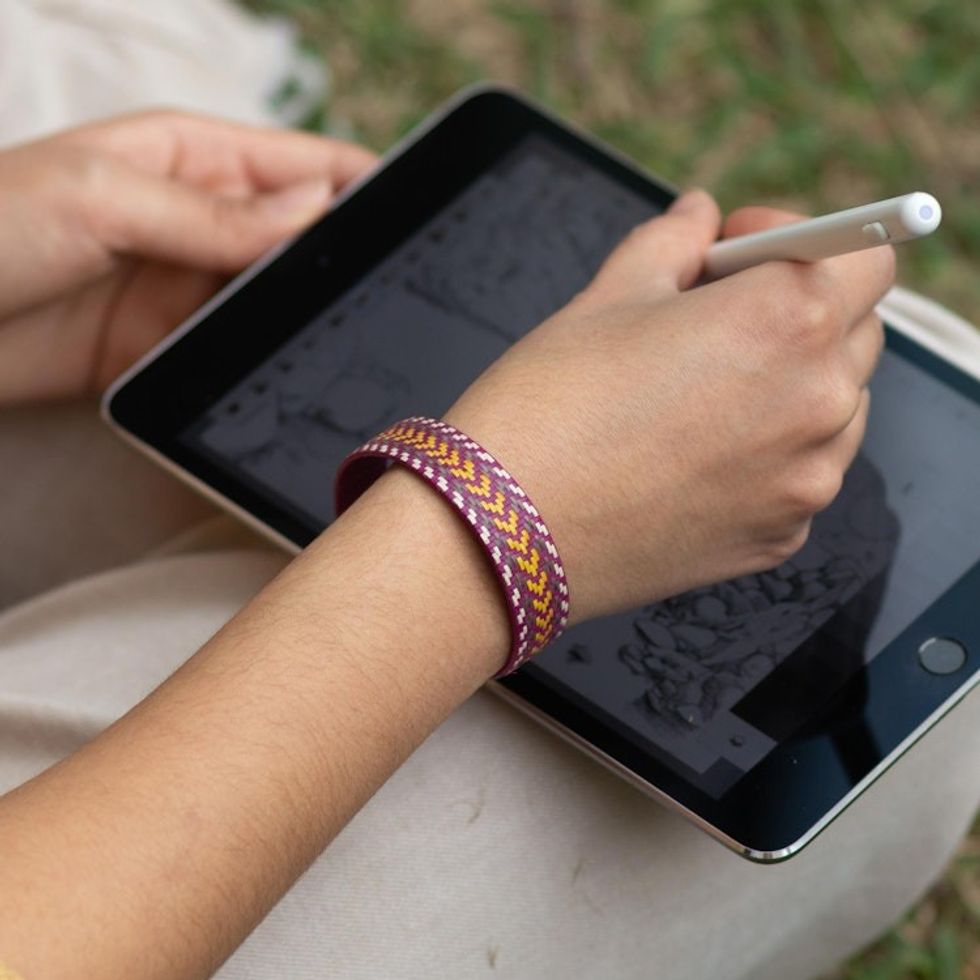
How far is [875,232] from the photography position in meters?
0.62

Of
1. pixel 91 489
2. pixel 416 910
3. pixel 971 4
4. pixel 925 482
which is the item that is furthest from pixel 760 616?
pixel 971 4

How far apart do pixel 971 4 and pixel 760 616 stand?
1141mm

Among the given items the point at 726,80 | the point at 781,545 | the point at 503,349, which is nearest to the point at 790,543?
the point at 781,545

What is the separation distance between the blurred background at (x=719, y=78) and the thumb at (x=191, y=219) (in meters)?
0.64

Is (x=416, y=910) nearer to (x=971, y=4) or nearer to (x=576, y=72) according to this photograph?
(x=576, y=72)

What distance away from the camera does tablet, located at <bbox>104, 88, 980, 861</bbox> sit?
2.36ft

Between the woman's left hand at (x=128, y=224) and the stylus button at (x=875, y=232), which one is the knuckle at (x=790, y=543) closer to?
the stylus button at (x=875, y=232)

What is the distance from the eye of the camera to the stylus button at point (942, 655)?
75 centimetres

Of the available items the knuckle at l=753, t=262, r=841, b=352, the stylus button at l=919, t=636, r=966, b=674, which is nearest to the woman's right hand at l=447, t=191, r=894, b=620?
the knuckle at l=753, t=262, r=841, b=352

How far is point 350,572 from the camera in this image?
66cm

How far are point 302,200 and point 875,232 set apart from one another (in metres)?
0.45

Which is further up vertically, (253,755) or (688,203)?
(688,203)

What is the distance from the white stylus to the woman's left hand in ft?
1.04

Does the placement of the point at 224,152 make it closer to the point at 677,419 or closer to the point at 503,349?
the point at 503,349
